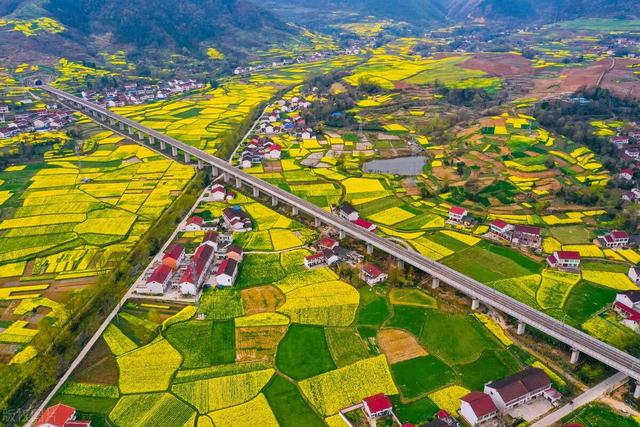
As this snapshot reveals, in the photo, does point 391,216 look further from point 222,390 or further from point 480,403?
point 222,390

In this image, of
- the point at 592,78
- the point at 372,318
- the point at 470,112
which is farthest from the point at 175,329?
the point at 592,78

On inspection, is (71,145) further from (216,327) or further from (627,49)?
(627,49)

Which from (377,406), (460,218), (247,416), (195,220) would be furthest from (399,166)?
(247,416)

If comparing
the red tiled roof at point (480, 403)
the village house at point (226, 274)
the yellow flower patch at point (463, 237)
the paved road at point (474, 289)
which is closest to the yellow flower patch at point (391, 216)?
the paved road at point (474, 289)

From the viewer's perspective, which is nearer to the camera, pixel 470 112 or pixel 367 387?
pixel 367 387

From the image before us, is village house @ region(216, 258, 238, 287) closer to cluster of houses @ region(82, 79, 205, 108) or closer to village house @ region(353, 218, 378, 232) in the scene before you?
village house @ region(353, 218, 378, 232)

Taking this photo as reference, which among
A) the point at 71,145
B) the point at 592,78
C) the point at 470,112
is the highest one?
the point at 592,78
